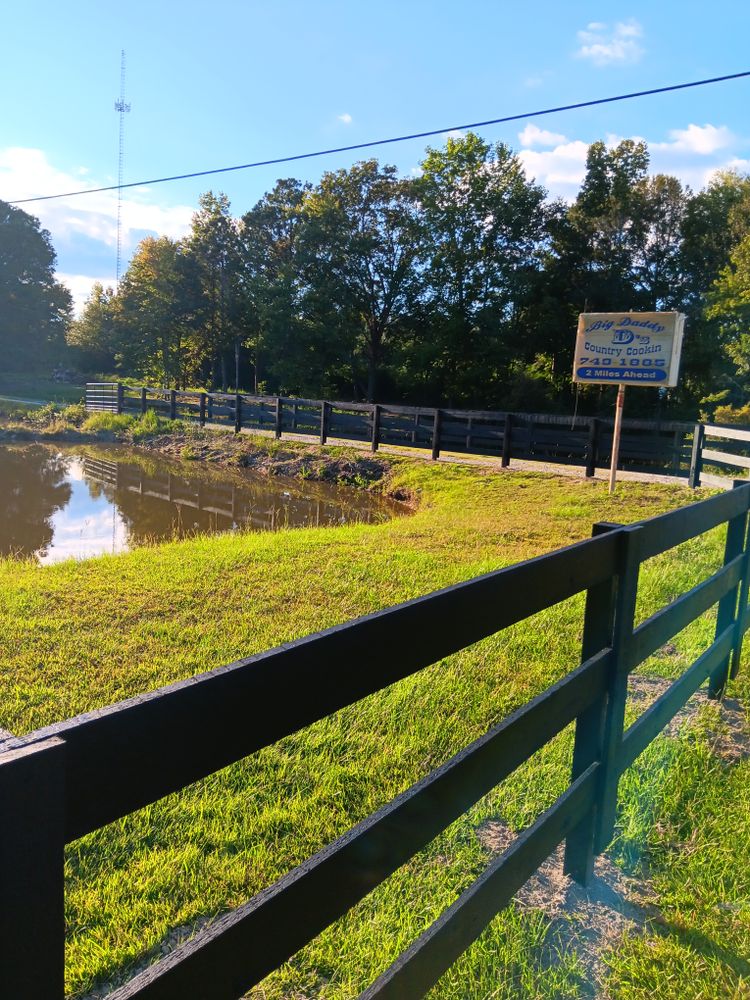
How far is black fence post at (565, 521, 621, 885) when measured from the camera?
7.91 feet

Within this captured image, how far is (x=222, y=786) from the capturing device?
10.5ft

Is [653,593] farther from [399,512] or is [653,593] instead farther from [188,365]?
[188,365]

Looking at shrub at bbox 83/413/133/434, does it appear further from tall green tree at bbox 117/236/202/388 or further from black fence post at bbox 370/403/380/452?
tall green tree at bbox 117/236/202/388

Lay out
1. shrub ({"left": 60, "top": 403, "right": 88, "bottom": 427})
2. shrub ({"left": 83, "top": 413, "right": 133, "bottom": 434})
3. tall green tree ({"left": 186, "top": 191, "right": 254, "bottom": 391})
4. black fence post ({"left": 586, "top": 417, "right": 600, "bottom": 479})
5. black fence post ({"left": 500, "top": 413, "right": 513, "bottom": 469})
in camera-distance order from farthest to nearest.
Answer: tall green tree ({"left": 186, "top": 191, "right": 254, "bottom": 391}), shrub ({"left": 60, "top": 403, "right": 88, "bottom": 427}), shrub ({"left": 83, "top": 413, "right": 133, "bottom": 434}), black fence post ({"left": 500, "top": 413, "right": 513, "bottom": 469}), black fence post ({"left": 586, "top": 417, "right": 600, "bottom": 479})

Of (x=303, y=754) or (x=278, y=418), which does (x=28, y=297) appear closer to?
(x=278, y=418)

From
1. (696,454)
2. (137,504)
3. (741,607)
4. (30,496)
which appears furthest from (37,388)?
(741,607)

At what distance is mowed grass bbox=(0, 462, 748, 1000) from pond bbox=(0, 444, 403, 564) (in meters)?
3.01

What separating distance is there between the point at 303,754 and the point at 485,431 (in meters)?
13.6

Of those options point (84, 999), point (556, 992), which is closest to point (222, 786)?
point (84, 999)

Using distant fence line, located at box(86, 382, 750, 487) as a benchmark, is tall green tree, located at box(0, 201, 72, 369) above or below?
above

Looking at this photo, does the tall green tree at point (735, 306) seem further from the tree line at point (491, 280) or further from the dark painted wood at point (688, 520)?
the dark painted wood at point (688, 520)

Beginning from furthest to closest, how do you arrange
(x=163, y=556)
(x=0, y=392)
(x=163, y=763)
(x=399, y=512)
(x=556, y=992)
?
(x=0, y=392) < (x=399, y=512) < (x=163, y=556) < (x=556, y=992) < (x=163, y=763)

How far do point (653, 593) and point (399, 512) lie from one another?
755 centimetres

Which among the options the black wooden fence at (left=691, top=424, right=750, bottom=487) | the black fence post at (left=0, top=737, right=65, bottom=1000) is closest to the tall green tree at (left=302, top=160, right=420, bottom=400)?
the black wooden fence at (left=691, top=424, right=750, bottom=487)
